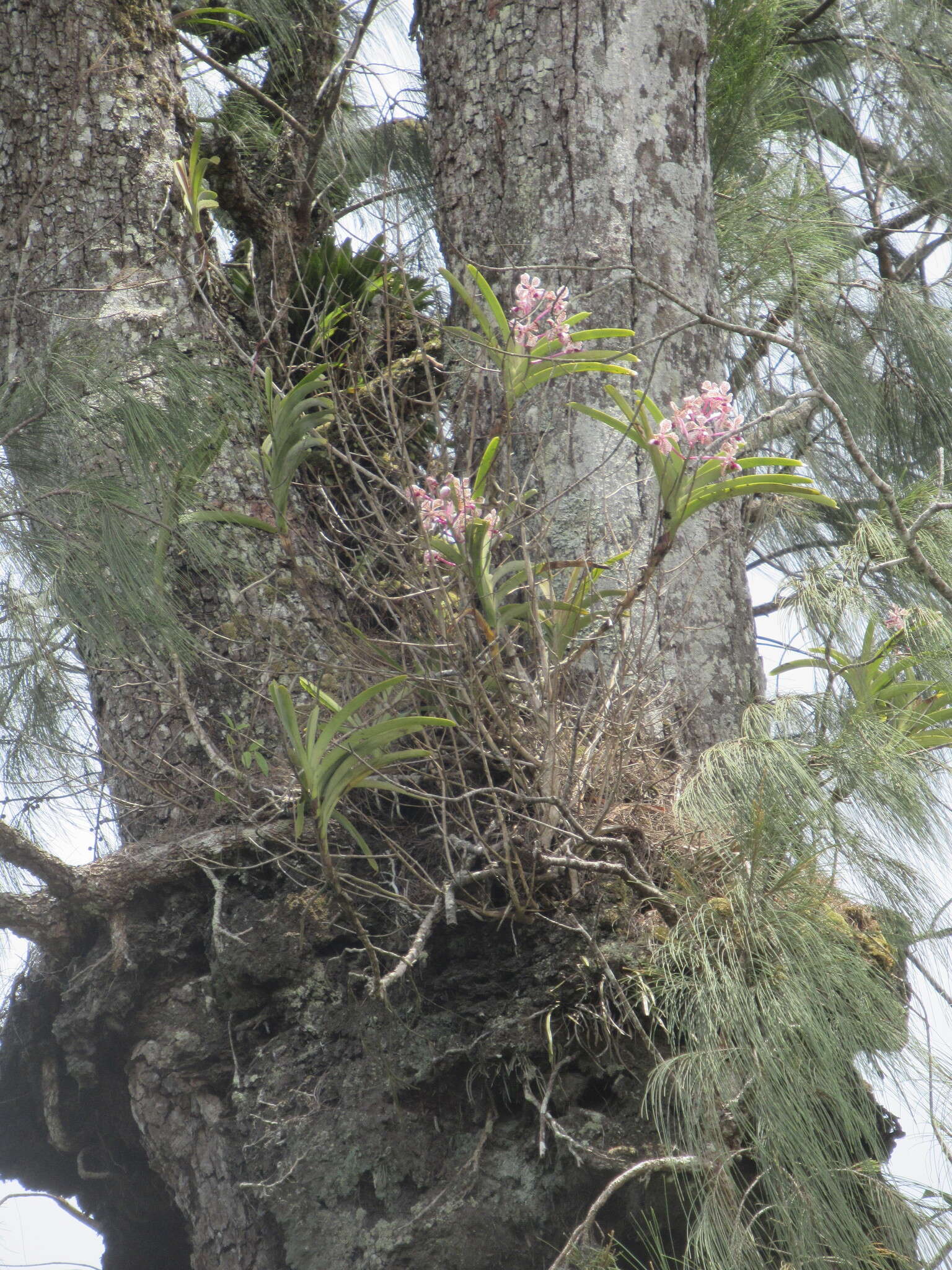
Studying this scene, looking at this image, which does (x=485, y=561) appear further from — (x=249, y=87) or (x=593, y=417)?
(x=249, y=87)

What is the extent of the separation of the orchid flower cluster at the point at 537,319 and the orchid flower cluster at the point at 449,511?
19 cm

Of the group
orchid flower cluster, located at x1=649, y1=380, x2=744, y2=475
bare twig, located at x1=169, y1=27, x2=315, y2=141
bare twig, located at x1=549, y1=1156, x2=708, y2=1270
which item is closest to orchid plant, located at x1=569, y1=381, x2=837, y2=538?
orchid flower cluster, located at x1=649, y1=380, x2=744, y2=475

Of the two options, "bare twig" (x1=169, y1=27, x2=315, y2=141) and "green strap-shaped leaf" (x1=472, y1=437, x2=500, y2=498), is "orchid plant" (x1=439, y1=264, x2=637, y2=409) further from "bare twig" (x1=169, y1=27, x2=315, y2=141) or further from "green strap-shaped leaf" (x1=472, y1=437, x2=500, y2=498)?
"bare twig" (x1=169, y1=27, x2=315, y2=141)

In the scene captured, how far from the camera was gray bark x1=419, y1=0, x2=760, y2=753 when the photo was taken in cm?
168

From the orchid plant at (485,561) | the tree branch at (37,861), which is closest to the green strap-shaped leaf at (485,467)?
the orchid plant at (485,561)

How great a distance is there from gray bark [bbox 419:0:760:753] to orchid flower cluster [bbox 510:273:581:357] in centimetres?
25

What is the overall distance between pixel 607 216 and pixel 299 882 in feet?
3.62

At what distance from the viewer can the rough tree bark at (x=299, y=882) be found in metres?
1.31

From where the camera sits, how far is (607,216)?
179cm

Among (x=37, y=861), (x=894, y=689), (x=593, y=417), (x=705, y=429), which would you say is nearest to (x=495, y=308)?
(x=593, y=417)

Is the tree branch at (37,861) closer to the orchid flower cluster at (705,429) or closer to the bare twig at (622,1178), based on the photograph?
the bare twig at (622,1178)

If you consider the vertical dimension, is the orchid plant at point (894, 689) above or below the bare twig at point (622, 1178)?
above

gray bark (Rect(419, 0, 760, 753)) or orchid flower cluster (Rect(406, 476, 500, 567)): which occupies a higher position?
gray bark (Rect(419, 0, 760, 753))

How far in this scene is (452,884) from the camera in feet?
4.24
